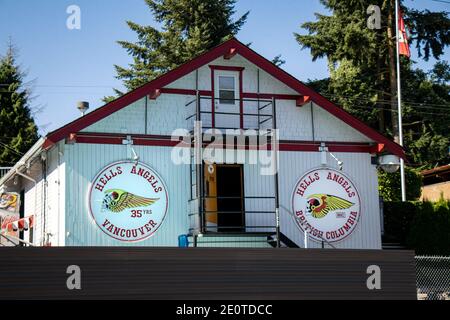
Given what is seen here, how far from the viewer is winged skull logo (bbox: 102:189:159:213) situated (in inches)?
839

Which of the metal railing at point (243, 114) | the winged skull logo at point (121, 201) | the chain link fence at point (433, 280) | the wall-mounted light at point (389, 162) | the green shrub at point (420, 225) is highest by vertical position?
the metal railing at point (243, 114)

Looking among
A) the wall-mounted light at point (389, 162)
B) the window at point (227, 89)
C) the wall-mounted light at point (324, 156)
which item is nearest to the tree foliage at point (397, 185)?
the wall-mounted light at point (389, 162)

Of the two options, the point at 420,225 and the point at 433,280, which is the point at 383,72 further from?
the point at 433,280

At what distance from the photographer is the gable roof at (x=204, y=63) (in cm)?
2088

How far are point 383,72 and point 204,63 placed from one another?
22884mm

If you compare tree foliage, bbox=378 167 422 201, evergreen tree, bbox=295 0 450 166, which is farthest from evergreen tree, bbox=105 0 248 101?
tree foliage, bbox=378 167 422 201

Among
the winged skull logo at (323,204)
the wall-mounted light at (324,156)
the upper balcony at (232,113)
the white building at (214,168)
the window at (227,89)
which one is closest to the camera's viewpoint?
the white building at (214,168)

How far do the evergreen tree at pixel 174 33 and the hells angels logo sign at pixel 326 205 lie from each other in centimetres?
2197

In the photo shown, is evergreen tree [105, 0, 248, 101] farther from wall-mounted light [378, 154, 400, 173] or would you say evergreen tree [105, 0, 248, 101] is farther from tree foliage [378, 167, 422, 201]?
wall-mounted light [378, 154, 400, 173]

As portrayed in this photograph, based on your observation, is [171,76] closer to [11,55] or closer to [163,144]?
[163,144]

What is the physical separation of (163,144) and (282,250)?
6173 mm

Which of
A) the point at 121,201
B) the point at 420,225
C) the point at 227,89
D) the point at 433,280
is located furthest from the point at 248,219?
the point at 420,225

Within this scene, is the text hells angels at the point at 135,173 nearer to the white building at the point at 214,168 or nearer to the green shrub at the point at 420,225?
the white building at the point at 214,168
